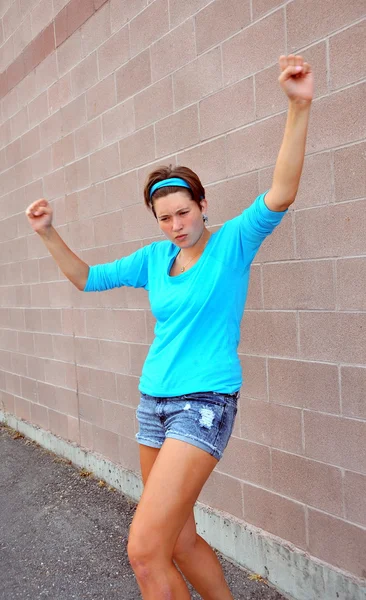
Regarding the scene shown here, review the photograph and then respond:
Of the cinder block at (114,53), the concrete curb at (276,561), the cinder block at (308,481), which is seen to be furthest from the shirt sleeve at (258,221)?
the cinder block at (114,53)

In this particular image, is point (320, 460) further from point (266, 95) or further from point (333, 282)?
point (266, 95)

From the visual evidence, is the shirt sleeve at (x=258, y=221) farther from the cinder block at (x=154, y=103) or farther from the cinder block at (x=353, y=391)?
the cinder block at (x=154, y=103)

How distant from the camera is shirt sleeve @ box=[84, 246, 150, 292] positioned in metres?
2.46

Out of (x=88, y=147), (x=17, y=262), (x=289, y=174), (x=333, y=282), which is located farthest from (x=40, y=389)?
(x=289, y=174)

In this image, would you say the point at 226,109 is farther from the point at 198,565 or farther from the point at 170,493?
the point at 198,565

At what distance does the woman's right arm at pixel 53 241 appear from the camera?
2.49 meters

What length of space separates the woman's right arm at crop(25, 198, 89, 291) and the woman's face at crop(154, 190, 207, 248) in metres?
0.55

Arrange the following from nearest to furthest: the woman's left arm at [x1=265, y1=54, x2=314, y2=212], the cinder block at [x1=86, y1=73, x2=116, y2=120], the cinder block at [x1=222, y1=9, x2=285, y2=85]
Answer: the woman's left arm at [x1=265, y1=54, x2=314, y2=212], the cinder block at [x1=222, y1=9, x2=285, y2=85], the cinder block at [x1=86, y1=73, x2=116, y2=120]

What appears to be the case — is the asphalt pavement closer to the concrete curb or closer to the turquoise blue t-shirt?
the concrete curb

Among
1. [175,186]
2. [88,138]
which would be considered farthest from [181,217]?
[88,138]

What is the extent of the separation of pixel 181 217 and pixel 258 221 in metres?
0.35

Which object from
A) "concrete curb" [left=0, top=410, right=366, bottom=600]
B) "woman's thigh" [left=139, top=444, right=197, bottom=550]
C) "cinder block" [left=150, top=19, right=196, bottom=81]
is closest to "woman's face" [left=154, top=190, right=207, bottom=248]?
"woman's thigh" [left=139, top=444, right=197, bottom=550]

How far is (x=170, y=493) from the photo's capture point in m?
1.91

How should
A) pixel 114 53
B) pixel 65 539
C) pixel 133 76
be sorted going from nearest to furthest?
pixel 65 539 → pixel 133 76 → pixel 114 53
